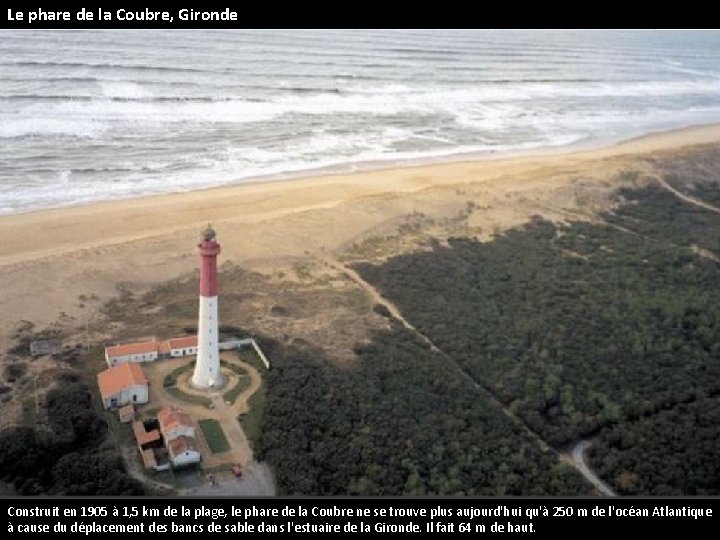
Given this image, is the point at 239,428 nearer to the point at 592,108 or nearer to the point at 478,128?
the point at 478,128

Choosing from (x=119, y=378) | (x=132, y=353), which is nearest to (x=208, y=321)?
(x=119, y=378)

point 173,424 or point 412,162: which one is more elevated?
point 412,162

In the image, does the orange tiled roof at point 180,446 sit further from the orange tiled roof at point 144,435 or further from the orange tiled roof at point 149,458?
the orange tiled roof at point 144,435

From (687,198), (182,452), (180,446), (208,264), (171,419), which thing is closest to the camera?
(182,452)

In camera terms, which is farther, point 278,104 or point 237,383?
point 278,104

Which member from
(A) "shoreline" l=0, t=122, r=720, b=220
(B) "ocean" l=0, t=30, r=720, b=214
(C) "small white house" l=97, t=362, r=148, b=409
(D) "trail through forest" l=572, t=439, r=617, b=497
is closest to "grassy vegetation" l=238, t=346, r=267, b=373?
(C) "small white house" l=97, t=362, r=148, b=409

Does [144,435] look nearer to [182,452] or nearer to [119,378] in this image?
[182,452]
